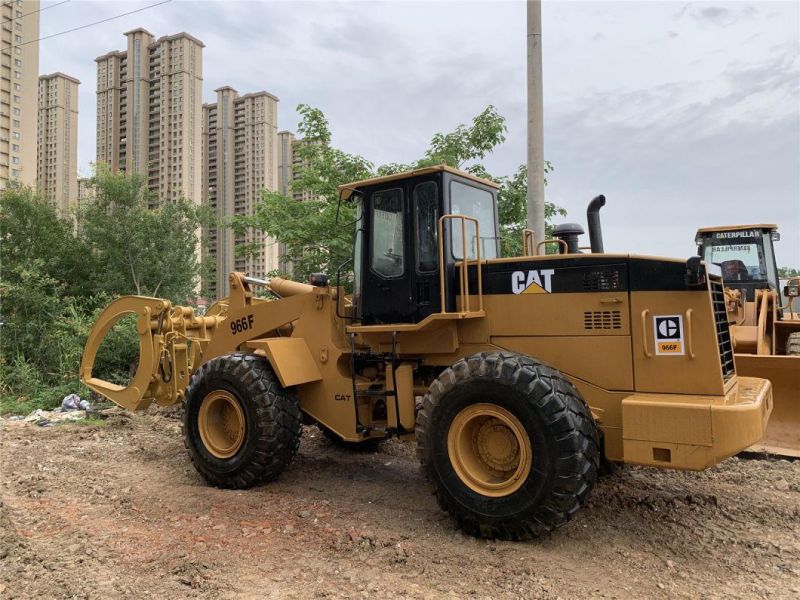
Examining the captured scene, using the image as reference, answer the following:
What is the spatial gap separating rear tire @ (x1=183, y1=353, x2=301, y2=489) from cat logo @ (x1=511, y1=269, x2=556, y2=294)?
227cm

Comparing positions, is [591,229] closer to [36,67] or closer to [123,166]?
[36,67]

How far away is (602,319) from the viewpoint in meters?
4.37

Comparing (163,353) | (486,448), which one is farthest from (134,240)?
(486,448)

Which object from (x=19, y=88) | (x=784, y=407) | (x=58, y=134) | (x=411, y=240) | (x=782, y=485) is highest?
(x=58, y=134)

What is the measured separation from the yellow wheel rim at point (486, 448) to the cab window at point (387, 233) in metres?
1.42

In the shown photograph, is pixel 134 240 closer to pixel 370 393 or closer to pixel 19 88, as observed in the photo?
pixel 19 88

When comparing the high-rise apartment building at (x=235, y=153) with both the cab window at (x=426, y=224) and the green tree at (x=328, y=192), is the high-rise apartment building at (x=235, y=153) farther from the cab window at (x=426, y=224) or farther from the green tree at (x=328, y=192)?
the cab window at (x=426, y=224)

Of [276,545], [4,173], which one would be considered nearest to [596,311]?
[276,545]

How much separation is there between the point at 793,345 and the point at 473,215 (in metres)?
5.23

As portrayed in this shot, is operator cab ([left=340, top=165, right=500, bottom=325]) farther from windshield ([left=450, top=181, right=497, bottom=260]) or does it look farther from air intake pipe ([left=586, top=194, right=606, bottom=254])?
air intake pipe ([left=586, top=194, right=606, bottom=254])

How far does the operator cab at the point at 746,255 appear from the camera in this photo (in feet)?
33.3

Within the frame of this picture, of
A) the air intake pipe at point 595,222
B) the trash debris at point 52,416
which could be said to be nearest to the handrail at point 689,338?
the air intake pipe at point 595,222

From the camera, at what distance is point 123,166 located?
2172cm

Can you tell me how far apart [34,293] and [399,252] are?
10.2m
